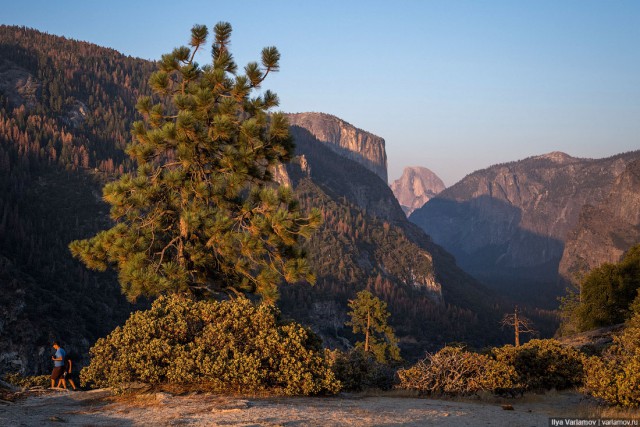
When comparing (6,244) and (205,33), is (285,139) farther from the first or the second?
(6,244)

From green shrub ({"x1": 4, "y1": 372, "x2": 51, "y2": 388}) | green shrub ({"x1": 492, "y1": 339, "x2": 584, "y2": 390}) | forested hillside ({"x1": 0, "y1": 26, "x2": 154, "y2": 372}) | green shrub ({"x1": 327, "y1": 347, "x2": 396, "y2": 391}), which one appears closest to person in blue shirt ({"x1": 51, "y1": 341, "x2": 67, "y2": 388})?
green shrub ({"x1": 4, "y1": 372, "x2": 51, "y2": 388})

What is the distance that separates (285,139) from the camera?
19719 mm

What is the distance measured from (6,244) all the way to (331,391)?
345 feet

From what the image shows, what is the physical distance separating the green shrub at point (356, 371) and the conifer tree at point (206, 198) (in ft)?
10.0

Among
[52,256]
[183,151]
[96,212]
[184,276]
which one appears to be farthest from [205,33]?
[96,212]

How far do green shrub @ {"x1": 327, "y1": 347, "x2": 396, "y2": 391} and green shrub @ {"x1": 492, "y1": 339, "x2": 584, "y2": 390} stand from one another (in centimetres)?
410

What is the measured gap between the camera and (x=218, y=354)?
47.7 feet

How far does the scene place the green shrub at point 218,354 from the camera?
47.0ft

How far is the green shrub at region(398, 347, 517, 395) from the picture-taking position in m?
16.6

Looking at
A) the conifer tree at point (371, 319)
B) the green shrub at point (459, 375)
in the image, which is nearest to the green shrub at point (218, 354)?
the green shrub at point (459, 375)

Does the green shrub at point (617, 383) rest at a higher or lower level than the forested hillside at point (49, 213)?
lower

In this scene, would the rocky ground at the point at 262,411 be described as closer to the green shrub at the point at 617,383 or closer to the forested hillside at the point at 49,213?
the green shrub at the point at 617,383

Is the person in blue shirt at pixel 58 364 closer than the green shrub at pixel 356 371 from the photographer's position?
No

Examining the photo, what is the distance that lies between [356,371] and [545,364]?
20.8 ft
